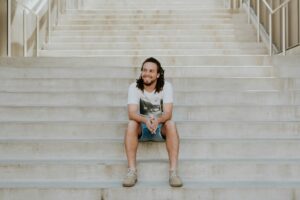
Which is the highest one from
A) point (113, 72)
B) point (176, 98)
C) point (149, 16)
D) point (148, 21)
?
point (149, 16)

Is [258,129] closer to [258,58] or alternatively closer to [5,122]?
[258,58]

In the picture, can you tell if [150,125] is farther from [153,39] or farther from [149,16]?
[149,16]

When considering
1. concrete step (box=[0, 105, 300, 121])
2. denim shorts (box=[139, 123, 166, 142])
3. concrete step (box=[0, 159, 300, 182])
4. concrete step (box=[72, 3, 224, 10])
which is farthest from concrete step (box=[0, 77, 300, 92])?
concrete step (box=[72, 3, 224, 10])

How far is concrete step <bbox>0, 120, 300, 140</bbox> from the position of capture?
430cm

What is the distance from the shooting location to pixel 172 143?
361 centimetres

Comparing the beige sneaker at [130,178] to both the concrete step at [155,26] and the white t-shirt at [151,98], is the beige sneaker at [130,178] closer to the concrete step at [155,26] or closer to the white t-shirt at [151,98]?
the white t-shirt at [151,98]

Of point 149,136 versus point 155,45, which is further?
point 155,45

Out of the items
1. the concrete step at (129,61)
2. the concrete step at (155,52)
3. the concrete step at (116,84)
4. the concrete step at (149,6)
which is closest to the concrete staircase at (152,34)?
the concrete step at (155,52)

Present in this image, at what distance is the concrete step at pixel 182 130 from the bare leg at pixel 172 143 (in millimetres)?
640

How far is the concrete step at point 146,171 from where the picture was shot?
3680mm

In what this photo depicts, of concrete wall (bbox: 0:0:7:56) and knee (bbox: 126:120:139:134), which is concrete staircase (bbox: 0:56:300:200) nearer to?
knee (bbox: 126:120:139:134)

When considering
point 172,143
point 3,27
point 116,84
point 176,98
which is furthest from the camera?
point 3,27

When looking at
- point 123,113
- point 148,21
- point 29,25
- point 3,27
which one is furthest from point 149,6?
point 123,113

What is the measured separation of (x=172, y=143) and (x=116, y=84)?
6.02 feet
